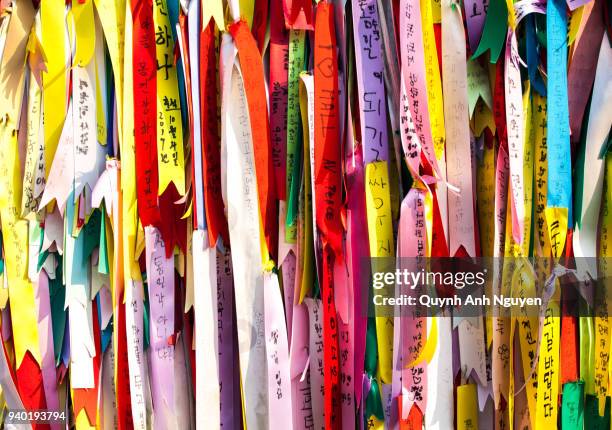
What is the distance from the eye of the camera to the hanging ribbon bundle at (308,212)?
64cm

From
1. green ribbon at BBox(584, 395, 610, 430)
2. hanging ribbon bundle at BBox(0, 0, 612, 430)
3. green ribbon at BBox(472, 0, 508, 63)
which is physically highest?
green ribbon at BBox(472, 0, 508, 63)

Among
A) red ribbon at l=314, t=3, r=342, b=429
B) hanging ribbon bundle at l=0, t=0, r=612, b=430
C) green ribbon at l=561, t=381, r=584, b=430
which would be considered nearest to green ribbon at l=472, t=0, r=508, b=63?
hanging ribbon bundle at l=0, t=0, r=612, b=430

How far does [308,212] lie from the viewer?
67 cm

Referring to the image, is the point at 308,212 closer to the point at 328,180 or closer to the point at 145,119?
the point at 328,180

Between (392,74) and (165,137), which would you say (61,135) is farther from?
(392,74)

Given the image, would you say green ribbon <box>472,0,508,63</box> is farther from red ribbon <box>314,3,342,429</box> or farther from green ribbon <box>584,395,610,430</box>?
green ribbon <box>584,395,610,430</box>

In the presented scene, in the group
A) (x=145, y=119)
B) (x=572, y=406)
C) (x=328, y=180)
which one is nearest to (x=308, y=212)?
(x=328, y=180)

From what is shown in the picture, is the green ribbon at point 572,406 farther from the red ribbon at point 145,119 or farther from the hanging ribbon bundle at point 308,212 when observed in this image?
the red ribbon at point 145,119

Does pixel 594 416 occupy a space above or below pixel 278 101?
below

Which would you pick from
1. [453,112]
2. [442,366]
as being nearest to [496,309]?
[442,366]

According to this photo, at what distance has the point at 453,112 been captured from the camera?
66cm

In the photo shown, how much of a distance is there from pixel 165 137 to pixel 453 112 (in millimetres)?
310

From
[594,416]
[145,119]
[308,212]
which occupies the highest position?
[145,119]

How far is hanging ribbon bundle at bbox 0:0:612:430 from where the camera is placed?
641 mm
